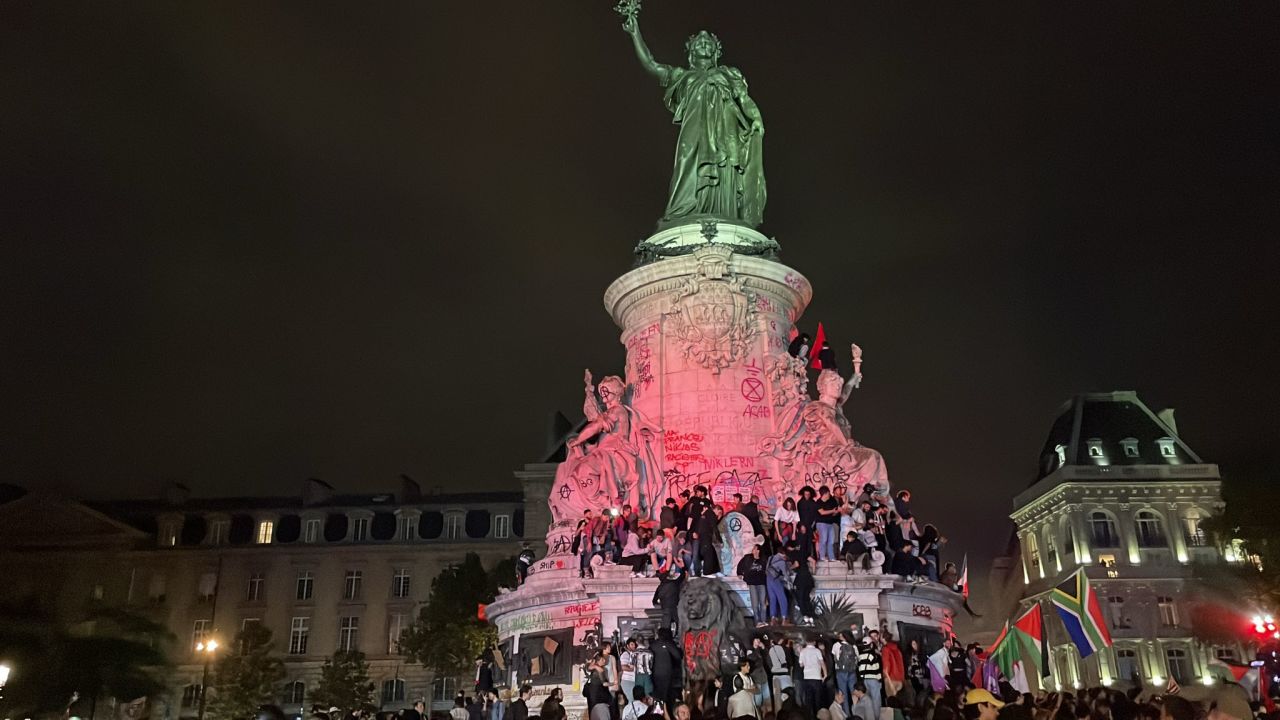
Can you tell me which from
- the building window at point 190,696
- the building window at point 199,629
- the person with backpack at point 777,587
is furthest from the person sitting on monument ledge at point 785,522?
the building window at point 199,629

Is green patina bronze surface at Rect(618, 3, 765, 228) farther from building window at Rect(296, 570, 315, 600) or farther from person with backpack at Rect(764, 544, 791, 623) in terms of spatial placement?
building window at Rect(296, 570, 315, 600)

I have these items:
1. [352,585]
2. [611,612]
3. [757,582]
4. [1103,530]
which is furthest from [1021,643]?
[352,585]

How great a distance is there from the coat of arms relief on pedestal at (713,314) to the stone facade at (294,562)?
3704 centimetres

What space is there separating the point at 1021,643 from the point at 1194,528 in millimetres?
43714

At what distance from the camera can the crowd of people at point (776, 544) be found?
20.5 metres

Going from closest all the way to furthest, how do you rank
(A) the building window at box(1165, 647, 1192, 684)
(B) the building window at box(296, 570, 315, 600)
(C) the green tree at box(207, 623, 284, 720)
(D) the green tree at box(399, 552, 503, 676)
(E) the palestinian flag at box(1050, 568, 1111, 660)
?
(E) the palestinian flag at box(1050, 568, 1111, 660), (D) the green tree at box(399, 552, 503, 676), (C) the green tree at box(207, 623, 284, 720), (A) the building window at box(1165, 647, 1192, 684), (B) the building window at box(296, 570, 315, 600)

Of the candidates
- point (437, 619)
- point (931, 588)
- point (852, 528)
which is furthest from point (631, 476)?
point (437, 619)

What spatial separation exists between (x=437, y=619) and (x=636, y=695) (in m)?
36.8

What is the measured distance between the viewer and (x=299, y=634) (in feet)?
206

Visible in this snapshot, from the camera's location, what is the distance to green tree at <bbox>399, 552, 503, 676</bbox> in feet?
169

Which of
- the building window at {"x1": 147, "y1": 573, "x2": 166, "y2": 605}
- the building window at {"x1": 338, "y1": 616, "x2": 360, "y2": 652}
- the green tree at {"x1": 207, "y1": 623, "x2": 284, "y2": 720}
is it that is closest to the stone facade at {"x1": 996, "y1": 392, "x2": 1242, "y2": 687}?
the building window at {"x1": 338, "y1": 616, "x2": 360, "y2": 652}

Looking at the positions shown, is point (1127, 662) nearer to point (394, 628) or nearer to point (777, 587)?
point (394, 628)

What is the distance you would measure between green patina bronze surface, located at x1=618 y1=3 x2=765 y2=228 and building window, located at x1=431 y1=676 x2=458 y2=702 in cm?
3953

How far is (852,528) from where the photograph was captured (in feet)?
74.1
